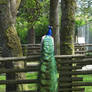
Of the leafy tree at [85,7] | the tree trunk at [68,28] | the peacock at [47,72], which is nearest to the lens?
the peacock at [47,72]

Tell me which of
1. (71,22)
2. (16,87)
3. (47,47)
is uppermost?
(71,22)

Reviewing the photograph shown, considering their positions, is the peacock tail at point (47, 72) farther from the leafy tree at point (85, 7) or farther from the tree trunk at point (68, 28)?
the leafy tree at point (85, 7)

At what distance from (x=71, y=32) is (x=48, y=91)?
8.58ft

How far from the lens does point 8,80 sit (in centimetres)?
546

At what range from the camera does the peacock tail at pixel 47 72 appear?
4.19 metres

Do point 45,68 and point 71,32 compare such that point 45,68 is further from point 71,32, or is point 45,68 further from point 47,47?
point 71,32

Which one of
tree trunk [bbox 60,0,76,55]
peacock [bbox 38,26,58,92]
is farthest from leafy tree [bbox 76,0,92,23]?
peacock [bbox 38,26,58,92]

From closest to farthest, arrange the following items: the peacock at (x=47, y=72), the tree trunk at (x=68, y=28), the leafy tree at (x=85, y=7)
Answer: the peacock at (x=47, y=72), the tree trunk at (x=68, y=28), the leafy tree at (x=85, y=7)

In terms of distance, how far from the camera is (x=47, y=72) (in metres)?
4.27

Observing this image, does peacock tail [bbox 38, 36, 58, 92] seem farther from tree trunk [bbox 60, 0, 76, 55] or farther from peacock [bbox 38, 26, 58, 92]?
tree trunk [bbox 60, 0, 76, 55]

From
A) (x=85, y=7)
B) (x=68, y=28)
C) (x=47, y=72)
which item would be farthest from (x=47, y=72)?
(x=85, y=7)

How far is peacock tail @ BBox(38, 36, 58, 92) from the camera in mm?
4188

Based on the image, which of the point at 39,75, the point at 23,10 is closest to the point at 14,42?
the point at 39,75

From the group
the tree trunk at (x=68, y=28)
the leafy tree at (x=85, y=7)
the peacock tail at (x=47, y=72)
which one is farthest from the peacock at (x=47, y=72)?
the leafy tree at (x=85, y=7)
